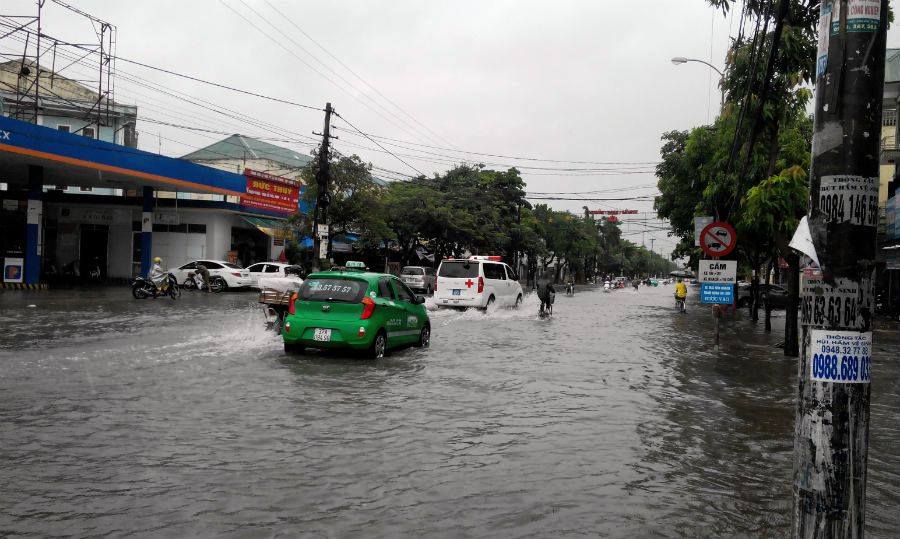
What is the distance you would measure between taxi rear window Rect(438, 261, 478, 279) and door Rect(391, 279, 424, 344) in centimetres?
1000

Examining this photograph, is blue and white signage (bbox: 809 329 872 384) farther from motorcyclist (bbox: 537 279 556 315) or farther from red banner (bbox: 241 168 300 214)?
red banner (bbox: 241 168 300 214)

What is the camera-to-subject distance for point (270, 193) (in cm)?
4078

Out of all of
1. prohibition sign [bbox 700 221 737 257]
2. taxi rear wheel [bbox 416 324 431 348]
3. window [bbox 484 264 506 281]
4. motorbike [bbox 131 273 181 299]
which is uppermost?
prohibition sign [bbox 700 221 737 257]

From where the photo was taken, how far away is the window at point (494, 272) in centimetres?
2503

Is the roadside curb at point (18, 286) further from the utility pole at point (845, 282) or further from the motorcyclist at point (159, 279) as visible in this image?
the utility pole at point (845, 282)

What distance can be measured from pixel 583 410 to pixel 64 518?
5754 mm

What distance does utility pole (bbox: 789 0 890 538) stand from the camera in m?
3.41

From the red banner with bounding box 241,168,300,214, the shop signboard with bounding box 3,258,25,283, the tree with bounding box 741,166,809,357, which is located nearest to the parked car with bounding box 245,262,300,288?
the red banner with bounding box 241,168,300,214

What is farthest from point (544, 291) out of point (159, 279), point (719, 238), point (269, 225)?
point (269, 225)

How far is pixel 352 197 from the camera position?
36.4 metres

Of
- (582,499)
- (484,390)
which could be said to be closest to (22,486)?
(582,499)

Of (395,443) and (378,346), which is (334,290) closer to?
(378,346)

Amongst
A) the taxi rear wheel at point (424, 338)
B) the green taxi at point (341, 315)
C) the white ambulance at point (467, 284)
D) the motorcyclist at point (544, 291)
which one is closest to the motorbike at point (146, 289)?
the white ambulance at point (467, 284)

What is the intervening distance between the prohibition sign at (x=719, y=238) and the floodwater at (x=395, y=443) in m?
3.20
